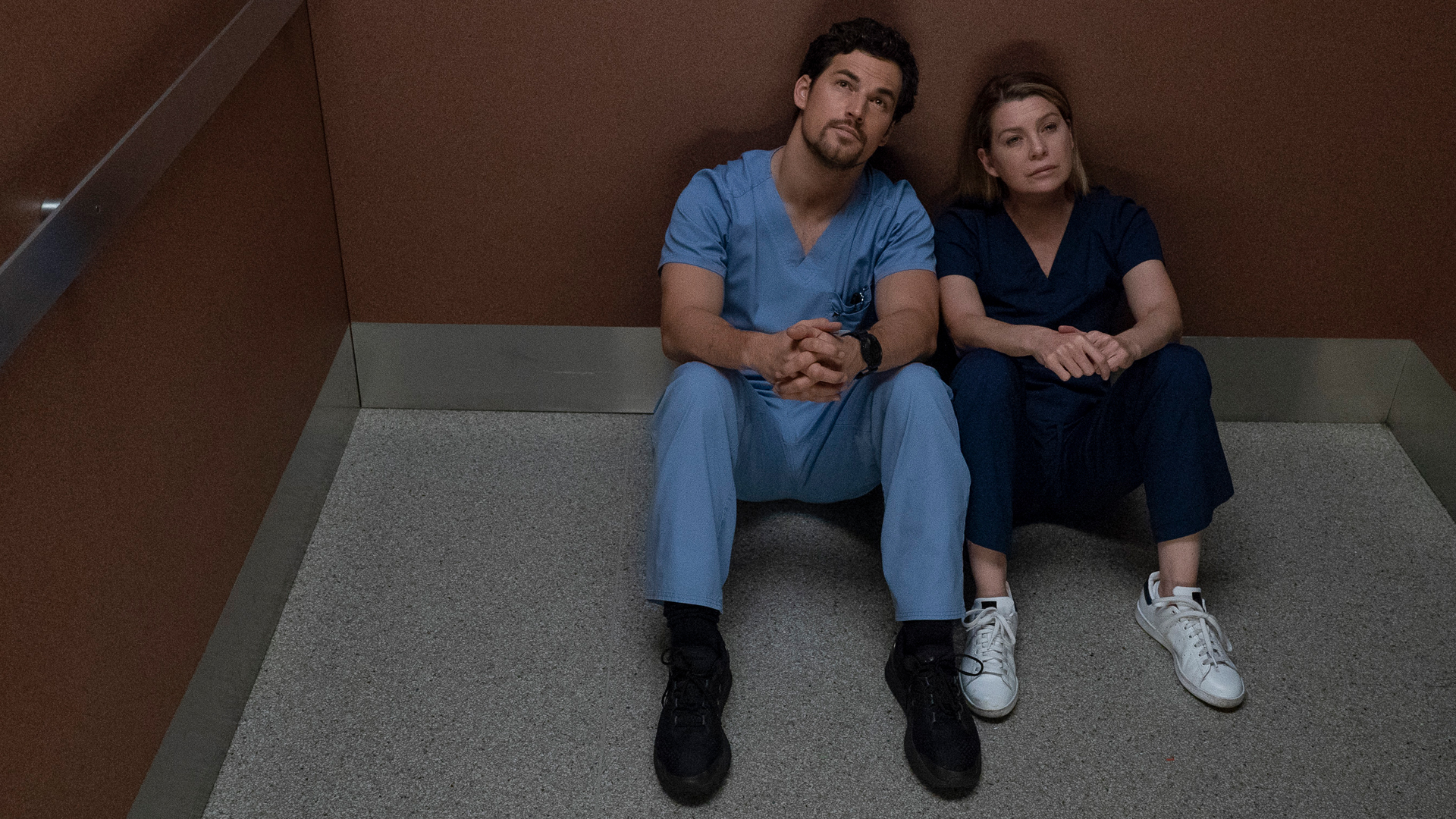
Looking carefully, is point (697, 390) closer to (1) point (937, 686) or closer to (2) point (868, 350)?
(2) point (868, 350)

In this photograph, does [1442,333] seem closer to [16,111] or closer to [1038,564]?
[1038,564]

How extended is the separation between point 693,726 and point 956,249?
3.13ft

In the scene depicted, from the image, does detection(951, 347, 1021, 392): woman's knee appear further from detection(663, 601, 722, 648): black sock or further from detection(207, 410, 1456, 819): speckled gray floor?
detection(663, 601, 722, 648): black sock

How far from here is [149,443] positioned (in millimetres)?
1599

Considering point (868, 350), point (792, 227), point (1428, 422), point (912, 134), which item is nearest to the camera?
point (868, 350)

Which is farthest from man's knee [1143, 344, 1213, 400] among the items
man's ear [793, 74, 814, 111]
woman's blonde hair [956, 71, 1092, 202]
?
man's ear [793, 74, 814, 111]

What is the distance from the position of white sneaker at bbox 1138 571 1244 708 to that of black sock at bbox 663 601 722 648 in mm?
746

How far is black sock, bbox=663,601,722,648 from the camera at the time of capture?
→ 6.07 ft

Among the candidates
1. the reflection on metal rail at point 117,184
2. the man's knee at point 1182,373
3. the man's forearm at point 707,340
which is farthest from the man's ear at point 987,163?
the reflection on metal rail at point 117,184

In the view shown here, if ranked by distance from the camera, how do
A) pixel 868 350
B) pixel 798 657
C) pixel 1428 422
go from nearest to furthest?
pixel 868 350
pixel 798 657
pixel 1428 422

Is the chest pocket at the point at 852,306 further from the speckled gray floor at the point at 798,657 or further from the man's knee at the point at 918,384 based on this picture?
the speckled gray floor at the point at 798,657

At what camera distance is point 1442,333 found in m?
2.43

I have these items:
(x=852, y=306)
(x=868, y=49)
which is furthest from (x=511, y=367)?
(x=868, y=49)

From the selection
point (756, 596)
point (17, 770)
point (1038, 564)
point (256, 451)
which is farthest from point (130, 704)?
point (1038, 564)
